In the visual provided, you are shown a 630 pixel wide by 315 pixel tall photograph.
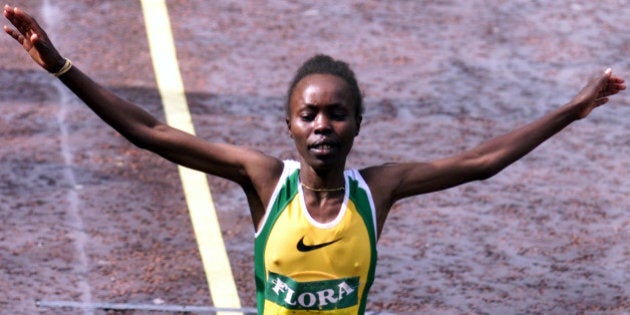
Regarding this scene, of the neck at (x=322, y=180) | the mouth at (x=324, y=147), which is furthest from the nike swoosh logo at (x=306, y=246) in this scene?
the mouth at (x=324, y=147)

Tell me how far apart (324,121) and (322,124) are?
0.06 feet

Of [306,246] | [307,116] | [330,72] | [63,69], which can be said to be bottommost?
[306,246]

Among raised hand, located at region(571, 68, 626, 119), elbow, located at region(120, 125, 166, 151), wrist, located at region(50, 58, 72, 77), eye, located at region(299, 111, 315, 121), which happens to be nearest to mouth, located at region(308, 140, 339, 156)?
eye, located at region(299, 111, 315, 121)

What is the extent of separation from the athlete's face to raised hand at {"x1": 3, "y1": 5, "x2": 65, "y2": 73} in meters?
0.92

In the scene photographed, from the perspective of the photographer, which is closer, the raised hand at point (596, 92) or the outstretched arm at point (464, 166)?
the outstretched arm at point (464, 166)

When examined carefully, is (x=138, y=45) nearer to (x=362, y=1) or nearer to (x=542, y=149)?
(x=362, y=1)

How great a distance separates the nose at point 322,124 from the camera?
5.48m

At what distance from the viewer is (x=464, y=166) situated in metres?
5.87

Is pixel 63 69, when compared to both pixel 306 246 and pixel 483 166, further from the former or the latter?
pixel 483 166

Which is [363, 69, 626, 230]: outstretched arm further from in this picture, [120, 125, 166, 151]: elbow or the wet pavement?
the wet pavement

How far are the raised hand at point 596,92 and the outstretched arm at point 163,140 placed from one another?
4.13 feet

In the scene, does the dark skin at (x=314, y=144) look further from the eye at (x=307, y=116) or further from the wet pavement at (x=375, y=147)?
the wet pavement at (x=375, y=147)

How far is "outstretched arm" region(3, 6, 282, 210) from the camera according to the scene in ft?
18.2

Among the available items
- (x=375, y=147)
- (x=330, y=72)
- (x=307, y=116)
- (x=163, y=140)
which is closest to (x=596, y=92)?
(x=330, y=72)
